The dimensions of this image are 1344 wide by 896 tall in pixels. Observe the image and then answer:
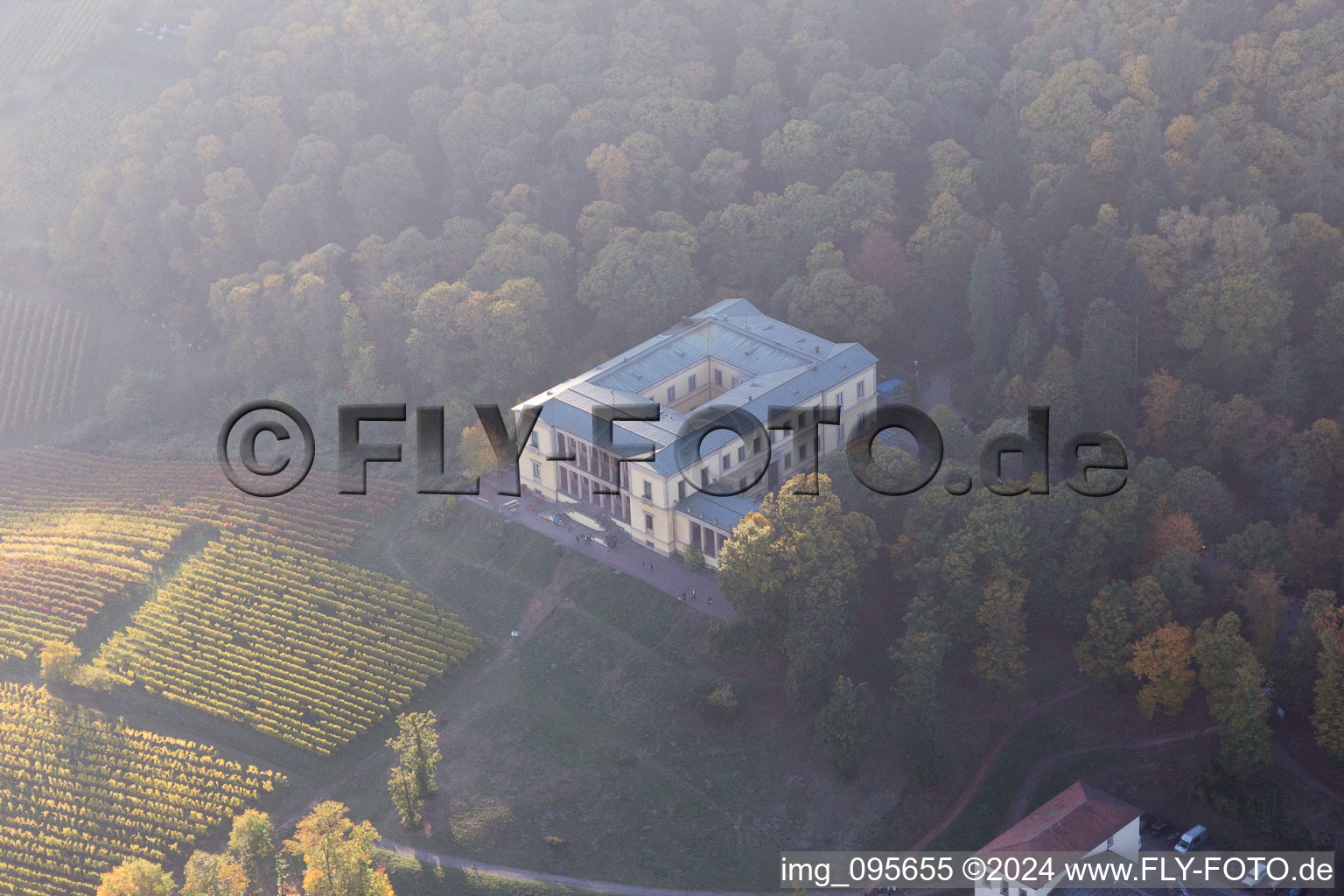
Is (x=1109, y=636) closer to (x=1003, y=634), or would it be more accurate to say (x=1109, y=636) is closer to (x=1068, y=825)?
(x=1003, y=634)

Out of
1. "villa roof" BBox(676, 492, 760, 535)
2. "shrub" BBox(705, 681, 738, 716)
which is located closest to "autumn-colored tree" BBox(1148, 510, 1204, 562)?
"villa roof" BBox(676, 492, 760, 535)

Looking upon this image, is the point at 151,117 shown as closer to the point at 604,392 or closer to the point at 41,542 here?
the point at 41,542

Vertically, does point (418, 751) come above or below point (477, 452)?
below

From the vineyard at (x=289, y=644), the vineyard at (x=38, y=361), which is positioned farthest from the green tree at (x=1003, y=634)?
the vineyard at (x=38, y=361)

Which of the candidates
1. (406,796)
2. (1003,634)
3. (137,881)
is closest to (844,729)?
(1003,634)

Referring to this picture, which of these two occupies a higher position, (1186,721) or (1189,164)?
(1189,164)

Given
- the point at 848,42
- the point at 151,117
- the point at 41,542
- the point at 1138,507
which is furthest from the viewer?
the point at 151,117

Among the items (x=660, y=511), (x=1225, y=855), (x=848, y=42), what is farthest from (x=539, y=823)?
(x=848, y=42)
